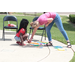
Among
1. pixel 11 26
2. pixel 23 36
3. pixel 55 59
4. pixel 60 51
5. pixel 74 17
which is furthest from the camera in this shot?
pixel 74 17

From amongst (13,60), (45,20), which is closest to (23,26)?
(45,20)

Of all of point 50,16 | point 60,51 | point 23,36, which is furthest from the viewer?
point 23,36

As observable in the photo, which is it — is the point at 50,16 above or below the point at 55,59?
above

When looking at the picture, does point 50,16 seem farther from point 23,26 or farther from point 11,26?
point 11,26

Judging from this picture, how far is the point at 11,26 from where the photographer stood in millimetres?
7672

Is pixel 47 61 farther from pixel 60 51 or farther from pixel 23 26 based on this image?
pixel 23 26

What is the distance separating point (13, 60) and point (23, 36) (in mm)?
2089

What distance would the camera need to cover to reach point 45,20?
5426mm

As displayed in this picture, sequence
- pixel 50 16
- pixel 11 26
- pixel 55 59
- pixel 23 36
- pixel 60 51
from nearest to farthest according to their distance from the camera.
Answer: pixel 55 59
pixel 60 51
pixel 50 16
pixel 23 36
pixel 11 26

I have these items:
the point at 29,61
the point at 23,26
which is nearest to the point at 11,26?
the point at 23,26
